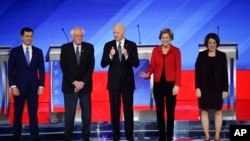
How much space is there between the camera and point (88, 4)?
8305 millimetres

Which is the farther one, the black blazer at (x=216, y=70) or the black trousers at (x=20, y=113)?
the black trousers at (x=20, y=113)

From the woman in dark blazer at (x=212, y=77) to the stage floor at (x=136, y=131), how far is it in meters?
0.60

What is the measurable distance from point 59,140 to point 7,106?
1.48m

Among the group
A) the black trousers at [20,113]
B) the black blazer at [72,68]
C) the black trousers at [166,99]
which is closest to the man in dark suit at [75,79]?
the black blazer at [72,68]

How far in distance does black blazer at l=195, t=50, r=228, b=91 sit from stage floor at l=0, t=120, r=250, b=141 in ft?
2.73

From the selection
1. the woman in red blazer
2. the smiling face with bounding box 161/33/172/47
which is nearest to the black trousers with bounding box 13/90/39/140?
the woman in red blazer

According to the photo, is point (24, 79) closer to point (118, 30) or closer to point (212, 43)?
point (118, 30)

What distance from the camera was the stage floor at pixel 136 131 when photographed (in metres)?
6.69

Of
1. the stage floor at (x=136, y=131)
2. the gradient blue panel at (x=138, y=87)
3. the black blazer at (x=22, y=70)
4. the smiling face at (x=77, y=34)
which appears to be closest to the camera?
the smiling face at (x=77, y=34)

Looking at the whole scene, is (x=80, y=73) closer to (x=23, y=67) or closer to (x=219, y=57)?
(x=23, y=67)

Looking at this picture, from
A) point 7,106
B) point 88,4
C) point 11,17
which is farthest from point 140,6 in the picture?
point 7,106

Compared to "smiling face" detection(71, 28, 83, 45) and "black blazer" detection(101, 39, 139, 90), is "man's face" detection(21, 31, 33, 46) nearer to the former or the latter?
"smiling face" detection(71, 28, 83, 45)

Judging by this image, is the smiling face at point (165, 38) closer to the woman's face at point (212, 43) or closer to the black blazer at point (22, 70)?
the woman's face at point (212, 43)

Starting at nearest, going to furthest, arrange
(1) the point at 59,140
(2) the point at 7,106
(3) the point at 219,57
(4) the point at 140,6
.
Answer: (3) the point at 219,57
(1) the point at 59,140
(2) the point at 7,106
(4) the point at 140,6
